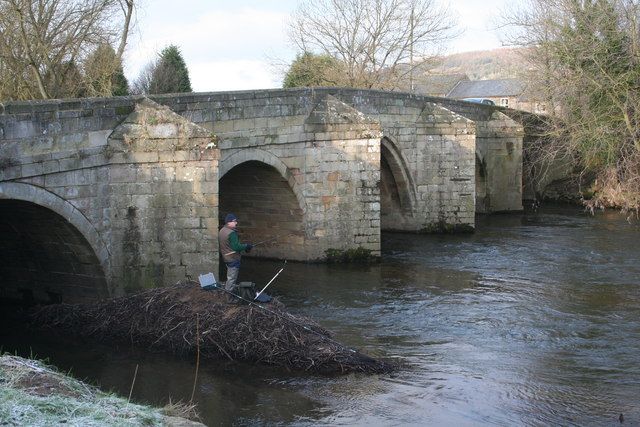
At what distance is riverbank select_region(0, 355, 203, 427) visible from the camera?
17.4ft

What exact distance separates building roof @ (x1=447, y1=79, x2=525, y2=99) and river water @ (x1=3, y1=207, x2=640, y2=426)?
41.4 metres

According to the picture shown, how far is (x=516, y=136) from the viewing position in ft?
84.1

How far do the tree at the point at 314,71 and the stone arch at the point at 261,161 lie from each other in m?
13.9

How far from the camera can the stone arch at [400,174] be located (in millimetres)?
20156

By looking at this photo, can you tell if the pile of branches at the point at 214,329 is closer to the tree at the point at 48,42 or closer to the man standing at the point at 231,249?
the man standing at the point at 231,249

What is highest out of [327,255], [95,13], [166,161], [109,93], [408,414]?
[95,13]

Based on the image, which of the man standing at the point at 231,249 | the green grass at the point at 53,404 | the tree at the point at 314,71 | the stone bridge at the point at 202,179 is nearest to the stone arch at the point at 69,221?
the stone bridge at the point at 202,179

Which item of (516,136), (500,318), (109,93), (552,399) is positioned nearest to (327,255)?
(500,318)

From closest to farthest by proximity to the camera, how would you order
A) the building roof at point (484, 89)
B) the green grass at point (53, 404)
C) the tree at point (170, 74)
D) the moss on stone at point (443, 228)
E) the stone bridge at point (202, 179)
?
the green grass at point (53, 404)
the stone bridge at point (202, 179)
the moss on stone at point (443, 228)
the tree at point (170, 74)
the building roof at point (484, 89)

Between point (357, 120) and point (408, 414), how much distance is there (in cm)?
926

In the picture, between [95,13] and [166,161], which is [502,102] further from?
[166,161]

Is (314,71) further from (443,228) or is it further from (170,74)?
(443,228)

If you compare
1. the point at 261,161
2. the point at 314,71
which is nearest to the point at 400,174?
the point at 261,161

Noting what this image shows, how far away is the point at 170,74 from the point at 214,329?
67.0 feet
